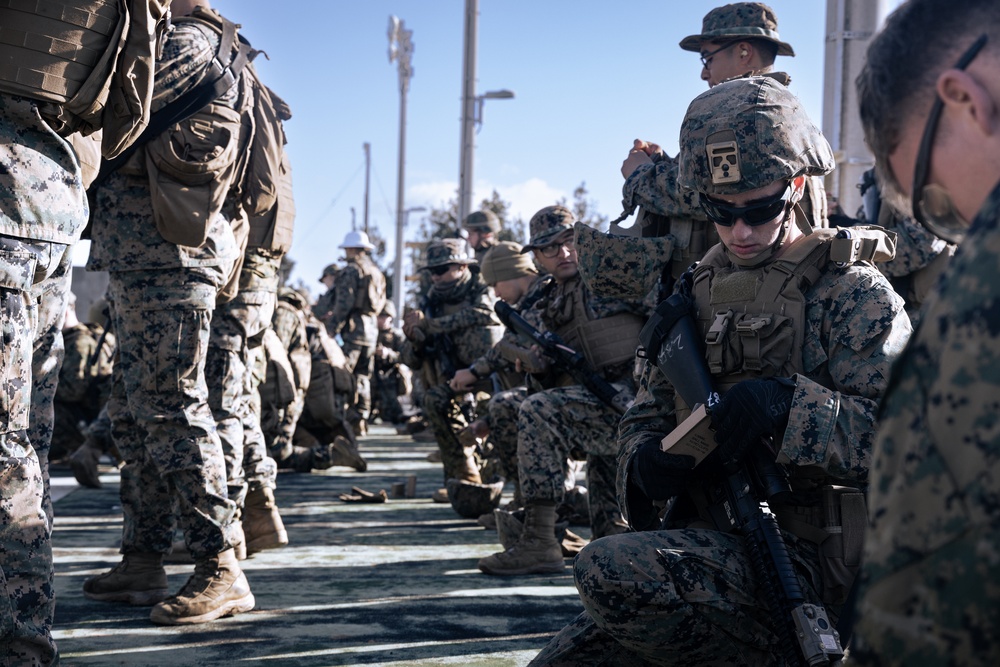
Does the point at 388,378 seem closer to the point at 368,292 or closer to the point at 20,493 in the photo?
the point at 368,292

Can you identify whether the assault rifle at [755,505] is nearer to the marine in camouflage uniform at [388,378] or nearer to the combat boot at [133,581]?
the combat boot at [133,581]

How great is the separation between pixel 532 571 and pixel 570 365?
3.40 feet

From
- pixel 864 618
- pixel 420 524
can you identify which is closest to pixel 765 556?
pixel 864 618

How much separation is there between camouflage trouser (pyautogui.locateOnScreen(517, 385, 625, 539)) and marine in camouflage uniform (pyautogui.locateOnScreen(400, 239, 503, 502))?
2.21 m

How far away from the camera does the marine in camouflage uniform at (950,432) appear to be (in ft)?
3.27

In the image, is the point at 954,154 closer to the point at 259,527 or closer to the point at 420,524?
the point at 259,527

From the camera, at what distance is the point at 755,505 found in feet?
8.37

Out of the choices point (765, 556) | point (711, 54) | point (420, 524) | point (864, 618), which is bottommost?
point (420, 524)

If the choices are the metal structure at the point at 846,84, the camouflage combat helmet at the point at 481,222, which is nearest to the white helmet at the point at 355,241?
the camouflage combat helmet at the point at 481,222

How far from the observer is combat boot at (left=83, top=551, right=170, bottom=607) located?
4137 mm

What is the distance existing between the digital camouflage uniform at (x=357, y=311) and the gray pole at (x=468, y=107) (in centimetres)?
132

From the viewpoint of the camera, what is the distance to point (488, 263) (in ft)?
23.7

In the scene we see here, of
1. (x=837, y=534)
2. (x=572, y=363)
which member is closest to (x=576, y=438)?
(x=572, y=363)

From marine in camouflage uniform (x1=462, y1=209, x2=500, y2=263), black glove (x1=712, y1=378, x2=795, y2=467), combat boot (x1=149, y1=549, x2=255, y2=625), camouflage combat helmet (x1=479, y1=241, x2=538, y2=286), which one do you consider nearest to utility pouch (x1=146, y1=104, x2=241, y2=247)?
combat boot (x1=149, y1=549, x2=255, y2=625)
